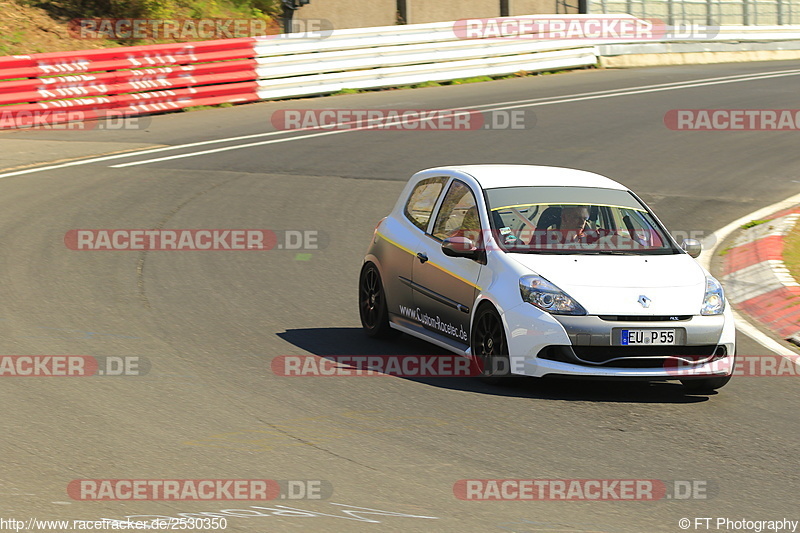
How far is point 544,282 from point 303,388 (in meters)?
1.86

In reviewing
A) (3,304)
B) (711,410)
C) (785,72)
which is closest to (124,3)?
(785,72)

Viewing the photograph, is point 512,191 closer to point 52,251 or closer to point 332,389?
point 332,389

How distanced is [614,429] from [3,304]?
5.84 meters

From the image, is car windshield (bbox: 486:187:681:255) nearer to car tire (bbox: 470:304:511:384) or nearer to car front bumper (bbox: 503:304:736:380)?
car tire (bbox: 470:304:511:384)

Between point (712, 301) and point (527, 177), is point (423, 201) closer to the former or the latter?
point (527, 177)

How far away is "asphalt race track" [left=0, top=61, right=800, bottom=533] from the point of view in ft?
20.5

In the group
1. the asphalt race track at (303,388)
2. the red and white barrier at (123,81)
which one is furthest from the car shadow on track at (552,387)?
the red and white barrier at (123,81)

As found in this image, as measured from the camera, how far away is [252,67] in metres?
24.1

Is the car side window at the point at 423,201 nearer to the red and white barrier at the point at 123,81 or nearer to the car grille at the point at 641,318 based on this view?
the car grille at the point at 641,318

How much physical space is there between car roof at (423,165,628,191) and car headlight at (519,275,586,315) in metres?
1.37

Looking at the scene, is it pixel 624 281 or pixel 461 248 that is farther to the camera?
pixel 461 248

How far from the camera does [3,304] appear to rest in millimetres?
10789

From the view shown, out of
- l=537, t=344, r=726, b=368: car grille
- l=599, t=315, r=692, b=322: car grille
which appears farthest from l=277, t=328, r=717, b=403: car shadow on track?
l=599, t=315, r=692, b=322: car grille

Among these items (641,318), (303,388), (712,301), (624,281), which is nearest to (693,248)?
(712,301)
